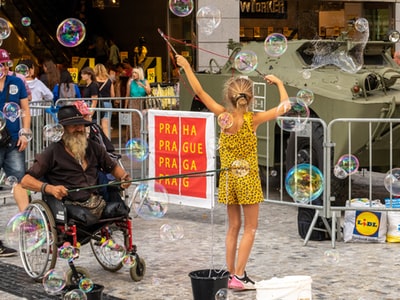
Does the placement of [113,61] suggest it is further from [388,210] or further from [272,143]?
[388,210]

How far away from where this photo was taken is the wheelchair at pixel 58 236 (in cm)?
744

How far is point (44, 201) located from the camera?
7.67m

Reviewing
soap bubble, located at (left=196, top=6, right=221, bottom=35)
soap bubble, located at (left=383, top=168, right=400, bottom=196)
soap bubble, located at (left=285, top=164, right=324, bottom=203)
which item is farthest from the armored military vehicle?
soap bubble, located at (left=196, top=6, right=221, bottom=35)

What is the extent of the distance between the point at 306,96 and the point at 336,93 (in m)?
0.80

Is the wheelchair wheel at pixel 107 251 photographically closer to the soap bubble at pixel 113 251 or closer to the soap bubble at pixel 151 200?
the soap bubble at pixel 113 251

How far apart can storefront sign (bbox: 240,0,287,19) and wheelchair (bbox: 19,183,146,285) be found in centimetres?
1381

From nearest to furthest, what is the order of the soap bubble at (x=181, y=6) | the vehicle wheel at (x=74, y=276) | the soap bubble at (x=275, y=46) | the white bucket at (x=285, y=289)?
the white bucket at (x=285, y=289)
the vehicle wheel at (x=74, y=276)
the soap bubble at (x=275, y=46)
the soap bubble at (x=181, y=6)

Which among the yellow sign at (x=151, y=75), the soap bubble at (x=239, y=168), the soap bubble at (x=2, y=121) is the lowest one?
the soap bubble at (x=239, y=168)

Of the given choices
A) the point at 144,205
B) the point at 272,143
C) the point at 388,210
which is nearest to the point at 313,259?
Result: the point at 388,210

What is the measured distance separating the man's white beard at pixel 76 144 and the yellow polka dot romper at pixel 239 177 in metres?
1.20

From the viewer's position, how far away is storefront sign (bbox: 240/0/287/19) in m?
21.2

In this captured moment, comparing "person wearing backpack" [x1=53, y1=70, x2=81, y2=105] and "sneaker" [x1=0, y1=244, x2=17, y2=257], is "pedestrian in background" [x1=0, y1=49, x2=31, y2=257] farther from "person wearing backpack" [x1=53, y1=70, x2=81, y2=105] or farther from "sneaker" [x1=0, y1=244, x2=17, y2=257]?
"person wearing backpack" [x1=53, y1=70, x2=81, y2=105]

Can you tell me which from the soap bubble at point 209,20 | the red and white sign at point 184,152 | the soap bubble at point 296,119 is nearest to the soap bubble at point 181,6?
the soap bubble at point 209,20

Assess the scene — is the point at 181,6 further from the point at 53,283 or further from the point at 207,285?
the point at 207,285
